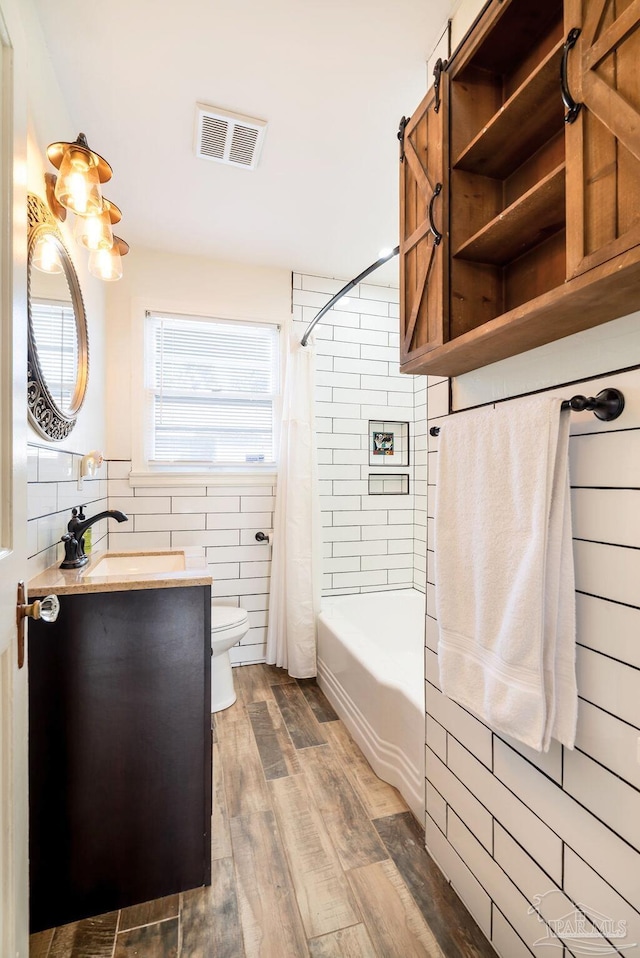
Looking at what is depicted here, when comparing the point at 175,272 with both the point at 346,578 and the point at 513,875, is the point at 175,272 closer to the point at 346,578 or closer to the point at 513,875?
the point at 346,578

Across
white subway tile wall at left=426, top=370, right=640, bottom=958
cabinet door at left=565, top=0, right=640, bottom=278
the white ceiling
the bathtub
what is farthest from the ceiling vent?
the bathtub

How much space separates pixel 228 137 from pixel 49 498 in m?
1.57

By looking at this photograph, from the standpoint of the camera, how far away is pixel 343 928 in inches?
46.1

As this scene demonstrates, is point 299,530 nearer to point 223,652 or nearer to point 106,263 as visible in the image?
point 223,652

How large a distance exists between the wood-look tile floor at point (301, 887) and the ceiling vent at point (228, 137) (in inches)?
103

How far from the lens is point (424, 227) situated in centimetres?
117

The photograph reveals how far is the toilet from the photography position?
86.2 inches

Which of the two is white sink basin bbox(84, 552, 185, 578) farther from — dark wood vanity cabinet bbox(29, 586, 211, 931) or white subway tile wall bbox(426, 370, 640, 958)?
white subway tile wall bbox(426, 370, 640, 958)

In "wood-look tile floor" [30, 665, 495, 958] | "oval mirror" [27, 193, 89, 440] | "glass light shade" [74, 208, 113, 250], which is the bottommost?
"wood-look tile floor" [30, 665, 495, 958]

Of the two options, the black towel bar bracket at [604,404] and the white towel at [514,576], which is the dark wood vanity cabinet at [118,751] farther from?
the black towel bar bracket at [604,404]

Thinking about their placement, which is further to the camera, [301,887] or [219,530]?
[219,530]

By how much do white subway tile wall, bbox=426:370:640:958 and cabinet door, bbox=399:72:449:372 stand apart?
44cm

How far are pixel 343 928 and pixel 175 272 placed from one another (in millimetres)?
3064

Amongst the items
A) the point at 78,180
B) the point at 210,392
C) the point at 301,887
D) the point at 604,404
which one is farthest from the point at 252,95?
the point at 301,887
